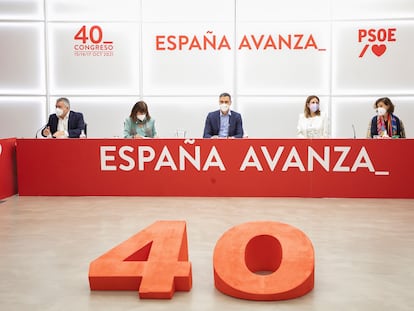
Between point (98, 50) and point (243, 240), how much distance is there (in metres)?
5.39

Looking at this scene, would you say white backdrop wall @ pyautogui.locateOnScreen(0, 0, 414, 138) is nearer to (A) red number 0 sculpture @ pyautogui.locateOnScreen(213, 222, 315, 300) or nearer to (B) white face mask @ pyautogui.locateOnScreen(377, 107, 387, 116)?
(B) white face mask @ pyautogui.locateOnScreen(377, 107, 387, 116)

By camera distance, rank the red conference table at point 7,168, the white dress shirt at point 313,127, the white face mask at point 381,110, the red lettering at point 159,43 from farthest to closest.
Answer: the red lettering at point 159,43 < the white dress shirt at point 313,127 < the white face mask at point 381,110 < the red conference table at point 7,168

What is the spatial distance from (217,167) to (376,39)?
131 inches

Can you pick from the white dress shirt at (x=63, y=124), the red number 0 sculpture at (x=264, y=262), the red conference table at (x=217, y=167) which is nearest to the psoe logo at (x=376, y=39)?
the red conference table at (x=217, y=167)

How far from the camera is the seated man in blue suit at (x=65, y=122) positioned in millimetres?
6230

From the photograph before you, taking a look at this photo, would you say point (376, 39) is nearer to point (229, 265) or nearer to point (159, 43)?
point (159, 43)

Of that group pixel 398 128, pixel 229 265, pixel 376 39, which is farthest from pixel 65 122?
pixel 376 39

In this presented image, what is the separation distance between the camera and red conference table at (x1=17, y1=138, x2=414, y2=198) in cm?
554

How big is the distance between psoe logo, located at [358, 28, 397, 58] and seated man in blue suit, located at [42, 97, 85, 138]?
4.03 meters

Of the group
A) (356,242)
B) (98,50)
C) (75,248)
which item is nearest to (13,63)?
(98,50)

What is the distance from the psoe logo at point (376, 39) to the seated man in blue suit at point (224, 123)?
2.39 metres

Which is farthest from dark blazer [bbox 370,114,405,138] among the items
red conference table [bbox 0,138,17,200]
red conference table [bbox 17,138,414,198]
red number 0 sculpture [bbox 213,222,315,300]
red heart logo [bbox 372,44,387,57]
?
red conference table [bbox 0,138,17,200]

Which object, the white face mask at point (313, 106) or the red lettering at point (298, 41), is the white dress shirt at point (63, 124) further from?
the red lettering at point (298, 41)

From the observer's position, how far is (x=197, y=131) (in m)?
7.76
